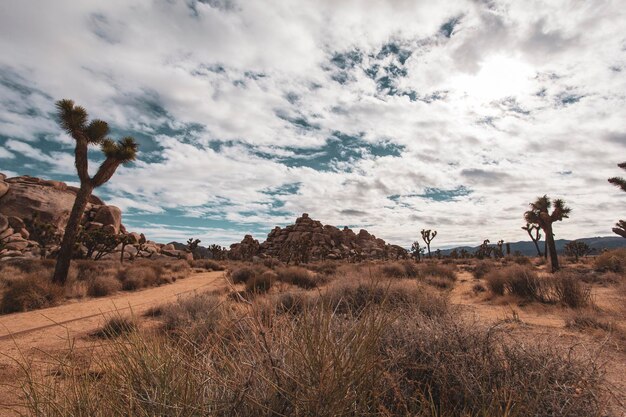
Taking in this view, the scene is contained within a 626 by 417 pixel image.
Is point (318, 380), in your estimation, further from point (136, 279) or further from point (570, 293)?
point (136, 279)

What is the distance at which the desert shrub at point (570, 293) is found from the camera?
9.60 metres

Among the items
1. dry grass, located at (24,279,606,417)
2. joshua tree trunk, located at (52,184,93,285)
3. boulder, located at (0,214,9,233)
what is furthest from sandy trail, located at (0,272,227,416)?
boulder, located at (0,214,9,233)

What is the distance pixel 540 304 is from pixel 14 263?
27.4m

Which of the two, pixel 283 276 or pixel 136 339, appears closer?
pixel 136 339

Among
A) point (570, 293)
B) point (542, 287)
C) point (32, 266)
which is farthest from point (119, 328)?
point (32, 266)

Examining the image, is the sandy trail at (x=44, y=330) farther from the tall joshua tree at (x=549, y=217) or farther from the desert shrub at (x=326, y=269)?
the tall joshua tree at (x=549, y=217)

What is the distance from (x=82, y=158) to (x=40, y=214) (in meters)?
36.5

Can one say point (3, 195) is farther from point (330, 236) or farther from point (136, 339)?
point (330, 236)

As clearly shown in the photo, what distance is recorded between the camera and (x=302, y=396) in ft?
6.14

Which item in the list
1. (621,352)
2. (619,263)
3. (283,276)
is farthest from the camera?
(619,263)

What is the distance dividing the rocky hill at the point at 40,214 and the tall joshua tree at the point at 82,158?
62.2 feet

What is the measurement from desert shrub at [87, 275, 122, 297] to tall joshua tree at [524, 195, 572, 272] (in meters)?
26.0

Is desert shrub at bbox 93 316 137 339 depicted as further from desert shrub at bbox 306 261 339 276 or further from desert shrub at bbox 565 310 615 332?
desert shrub at bbox 306 261 339 276

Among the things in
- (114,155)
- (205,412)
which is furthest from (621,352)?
(114,155)
